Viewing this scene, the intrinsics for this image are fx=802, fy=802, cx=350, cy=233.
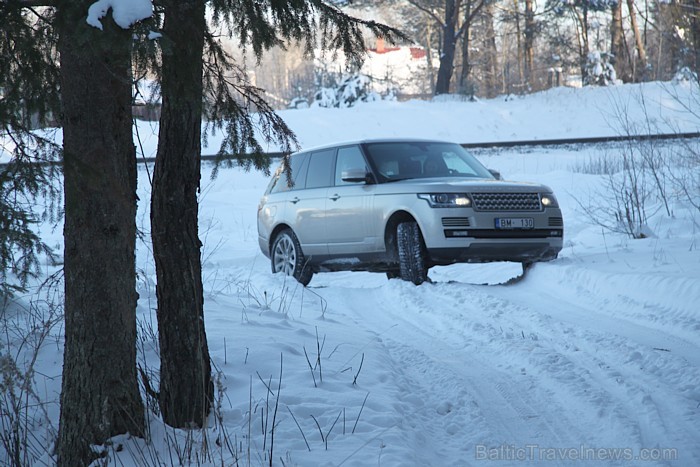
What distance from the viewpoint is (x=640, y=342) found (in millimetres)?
6156

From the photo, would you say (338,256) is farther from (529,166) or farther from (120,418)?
(529,166)

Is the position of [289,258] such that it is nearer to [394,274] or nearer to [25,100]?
[394,274]

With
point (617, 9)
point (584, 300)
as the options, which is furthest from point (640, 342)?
point (617, 9)

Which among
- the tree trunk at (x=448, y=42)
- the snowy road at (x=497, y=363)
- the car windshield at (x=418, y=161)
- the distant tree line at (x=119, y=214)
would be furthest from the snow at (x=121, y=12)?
the tree trunk at (x=448, y=42)

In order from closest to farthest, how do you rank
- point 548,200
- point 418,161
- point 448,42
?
point 548,200 < point 418,161 < point 448,42

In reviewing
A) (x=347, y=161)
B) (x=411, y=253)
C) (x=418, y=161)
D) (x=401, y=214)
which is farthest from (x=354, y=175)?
(x=411, y=253)

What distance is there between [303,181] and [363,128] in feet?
66.0

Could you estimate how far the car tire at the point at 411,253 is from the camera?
9.50 meters

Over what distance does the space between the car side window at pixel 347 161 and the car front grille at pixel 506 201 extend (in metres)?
1.76

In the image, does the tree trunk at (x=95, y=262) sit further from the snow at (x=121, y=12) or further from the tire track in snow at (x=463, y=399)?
the tire track in snow at (x=463, y=399)

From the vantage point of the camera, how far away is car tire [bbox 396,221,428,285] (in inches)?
374

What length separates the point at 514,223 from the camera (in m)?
9.41

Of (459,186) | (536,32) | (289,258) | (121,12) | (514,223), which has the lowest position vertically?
(289,258)

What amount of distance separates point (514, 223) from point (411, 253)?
4.13 feet
